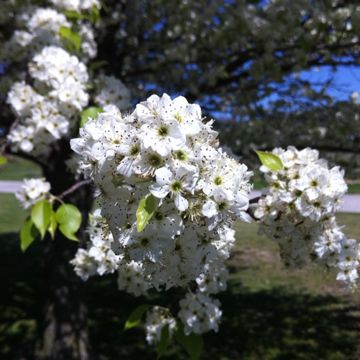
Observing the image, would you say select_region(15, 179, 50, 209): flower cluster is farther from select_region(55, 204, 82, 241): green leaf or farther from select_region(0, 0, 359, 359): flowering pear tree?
select_region(55, 204, 82, 241): green leaf

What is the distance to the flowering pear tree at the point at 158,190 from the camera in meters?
1.41

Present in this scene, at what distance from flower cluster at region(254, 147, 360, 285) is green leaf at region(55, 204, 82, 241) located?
0.83 meters

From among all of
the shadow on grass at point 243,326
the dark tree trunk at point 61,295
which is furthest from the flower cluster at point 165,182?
the dark tree trunk at point 61,295

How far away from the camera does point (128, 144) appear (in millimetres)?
1421

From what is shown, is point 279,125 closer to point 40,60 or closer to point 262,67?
point 262,67

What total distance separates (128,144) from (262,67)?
3.33 m

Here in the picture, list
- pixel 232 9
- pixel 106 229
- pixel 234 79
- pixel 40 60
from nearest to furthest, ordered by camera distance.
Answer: pixel 106 229
pixel 40 60
pixel 232 9
pixel 234 79

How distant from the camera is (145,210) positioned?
4.42ft

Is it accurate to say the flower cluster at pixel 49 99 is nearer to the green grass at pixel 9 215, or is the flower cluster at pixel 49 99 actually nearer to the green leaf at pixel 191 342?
the green leaf at pixel 191 342

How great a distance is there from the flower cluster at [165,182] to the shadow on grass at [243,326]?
3454 millimetres

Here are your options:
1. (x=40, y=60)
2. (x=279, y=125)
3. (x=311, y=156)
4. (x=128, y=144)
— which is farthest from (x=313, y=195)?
(x=279, y=125)

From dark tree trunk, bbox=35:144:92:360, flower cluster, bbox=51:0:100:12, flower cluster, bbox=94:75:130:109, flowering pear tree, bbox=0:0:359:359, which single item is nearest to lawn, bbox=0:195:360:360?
dark tree trunk, bbox=35:144:92:360

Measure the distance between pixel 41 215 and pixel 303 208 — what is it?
118cm

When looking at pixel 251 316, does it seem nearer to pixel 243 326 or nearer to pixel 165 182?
pixel 243 326
